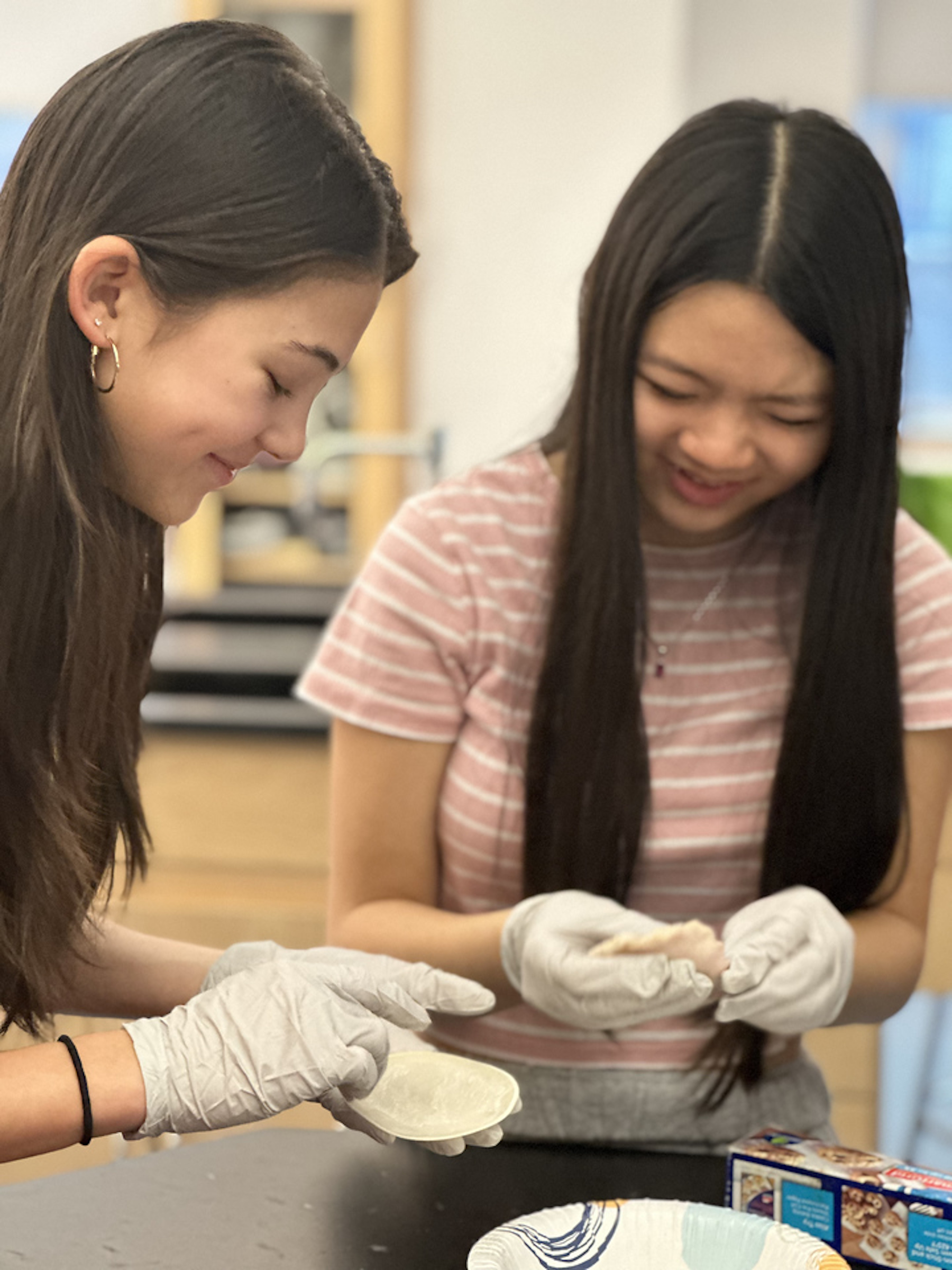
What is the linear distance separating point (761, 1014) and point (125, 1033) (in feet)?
1.79

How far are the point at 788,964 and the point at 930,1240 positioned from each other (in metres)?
0.29

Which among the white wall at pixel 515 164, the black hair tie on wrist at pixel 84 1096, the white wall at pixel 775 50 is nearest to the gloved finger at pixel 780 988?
the black hair tie on wrist at pixel 84 1096

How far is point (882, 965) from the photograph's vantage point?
1364 millimetres

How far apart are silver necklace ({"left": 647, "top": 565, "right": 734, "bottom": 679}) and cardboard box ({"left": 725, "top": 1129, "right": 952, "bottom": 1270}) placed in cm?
52

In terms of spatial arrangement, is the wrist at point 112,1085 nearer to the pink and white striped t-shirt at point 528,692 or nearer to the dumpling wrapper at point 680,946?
the dumpling wrapper at point 680,946

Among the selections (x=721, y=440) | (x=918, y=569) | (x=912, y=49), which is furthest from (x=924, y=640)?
(x=912, y=49)

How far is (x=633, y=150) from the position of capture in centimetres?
320

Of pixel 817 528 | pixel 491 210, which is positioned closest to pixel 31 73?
pixel 491 210

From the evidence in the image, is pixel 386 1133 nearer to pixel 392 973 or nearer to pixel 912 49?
pixel 392 973

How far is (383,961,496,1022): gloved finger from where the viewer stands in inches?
40.9

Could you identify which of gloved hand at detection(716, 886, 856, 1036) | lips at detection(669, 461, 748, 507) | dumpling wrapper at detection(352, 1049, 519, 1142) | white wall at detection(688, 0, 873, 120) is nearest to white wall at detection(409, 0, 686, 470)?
white wall at detection(688, 0, 873, 120)

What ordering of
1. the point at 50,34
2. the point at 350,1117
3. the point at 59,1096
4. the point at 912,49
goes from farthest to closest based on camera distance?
the point at 912,49 < the point at 50,34 < the point at 350,1117 < the point at 59,1096

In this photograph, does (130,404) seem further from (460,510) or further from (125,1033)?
(460,510)

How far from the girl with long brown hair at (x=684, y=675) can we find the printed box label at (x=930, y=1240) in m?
0.26
